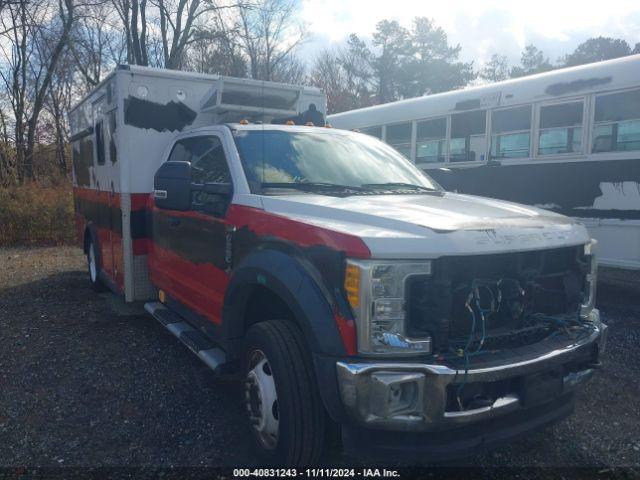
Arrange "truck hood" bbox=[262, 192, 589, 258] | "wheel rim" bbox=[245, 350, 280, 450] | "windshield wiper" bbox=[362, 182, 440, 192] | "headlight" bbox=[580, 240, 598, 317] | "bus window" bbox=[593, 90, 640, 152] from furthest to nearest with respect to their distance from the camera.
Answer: "bus window" bbox=[593, 90, 640, 152] → "windshield wiper" bbox=[362, 182, 440, 192] → "headlight" bbox=[580, 240, 598, 317] → "wheel rim" bbox=[245, 350, 280, 450] → "truck hood" bbox=[262, 192, 589, 258]

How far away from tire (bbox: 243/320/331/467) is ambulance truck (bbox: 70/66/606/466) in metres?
0.01

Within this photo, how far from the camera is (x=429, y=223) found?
2.93m

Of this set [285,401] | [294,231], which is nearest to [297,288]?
[294,231]

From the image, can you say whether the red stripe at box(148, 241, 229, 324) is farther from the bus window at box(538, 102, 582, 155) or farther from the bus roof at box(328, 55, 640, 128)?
the bus roof at box(328, 55, 640, 128)

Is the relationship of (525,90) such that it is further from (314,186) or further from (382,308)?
(382,308)

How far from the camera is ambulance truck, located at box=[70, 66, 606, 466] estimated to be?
8.81 feet

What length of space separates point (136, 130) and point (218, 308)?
2.42 m

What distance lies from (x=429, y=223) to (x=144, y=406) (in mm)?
2659

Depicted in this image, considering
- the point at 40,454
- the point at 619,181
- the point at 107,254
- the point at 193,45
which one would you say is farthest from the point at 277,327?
the point at 193,45

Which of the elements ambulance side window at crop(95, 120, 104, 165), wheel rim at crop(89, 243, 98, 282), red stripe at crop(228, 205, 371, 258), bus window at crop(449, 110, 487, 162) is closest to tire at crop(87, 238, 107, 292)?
wheel rim at crop(89, 243, 98, 282)

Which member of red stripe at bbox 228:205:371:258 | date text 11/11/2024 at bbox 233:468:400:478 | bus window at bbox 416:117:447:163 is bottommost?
date text 11/11/2024 at bbox 233:468:400:478

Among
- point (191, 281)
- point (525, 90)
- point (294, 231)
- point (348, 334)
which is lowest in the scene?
point (191, 281)

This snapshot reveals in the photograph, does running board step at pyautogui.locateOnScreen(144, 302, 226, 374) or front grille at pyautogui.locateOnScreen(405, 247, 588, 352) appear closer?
front grille at pyautogui.locateOnScreen(405, 247, 588, 352)

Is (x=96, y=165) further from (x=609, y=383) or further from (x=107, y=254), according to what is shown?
(x=609, y=383)
